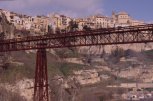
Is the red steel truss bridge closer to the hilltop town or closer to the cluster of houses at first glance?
the hilltop town

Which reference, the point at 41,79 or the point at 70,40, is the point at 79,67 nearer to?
the point at 70,40

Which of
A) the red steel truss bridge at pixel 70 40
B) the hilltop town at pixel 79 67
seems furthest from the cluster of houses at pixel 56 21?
the red steel truss bridge at pixel 70 40

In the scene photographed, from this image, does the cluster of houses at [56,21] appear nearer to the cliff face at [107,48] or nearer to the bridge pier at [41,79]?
the cliff face at [107,48]

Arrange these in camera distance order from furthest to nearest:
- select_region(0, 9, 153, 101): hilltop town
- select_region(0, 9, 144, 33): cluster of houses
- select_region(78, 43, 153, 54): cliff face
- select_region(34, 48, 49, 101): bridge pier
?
select_region(78, 43, 153, 54): cliff face → select_region(0, 9, 144, 33): cluster of houses → select_region(0, 9, 153, 101): hilltop town → select_region(34, 48, 49, 101): bridge pier

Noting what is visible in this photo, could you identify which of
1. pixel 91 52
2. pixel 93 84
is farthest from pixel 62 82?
pixel 91 52

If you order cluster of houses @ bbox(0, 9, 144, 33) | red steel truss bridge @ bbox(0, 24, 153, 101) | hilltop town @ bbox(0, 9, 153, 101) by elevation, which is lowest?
hilltop town @ bbox(0, 9, 153, 101)

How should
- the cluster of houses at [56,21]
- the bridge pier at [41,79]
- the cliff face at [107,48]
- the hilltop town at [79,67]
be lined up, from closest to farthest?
the bridge pier at [41,79] → the hilltop town at [79,67] → the cluster of houses at [56,21] → the cliff face at [107,48]

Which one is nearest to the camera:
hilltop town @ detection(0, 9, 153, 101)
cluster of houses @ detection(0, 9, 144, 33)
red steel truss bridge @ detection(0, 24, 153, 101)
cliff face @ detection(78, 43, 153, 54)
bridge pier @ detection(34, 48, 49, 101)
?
red steel truss bridge @ detection(0, 24, 153, 101)

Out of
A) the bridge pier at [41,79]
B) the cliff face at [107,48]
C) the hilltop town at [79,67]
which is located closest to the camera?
the bridge pier at [41,79]

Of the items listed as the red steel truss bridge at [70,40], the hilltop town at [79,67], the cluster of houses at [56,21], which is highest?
the cluster of houses at [56,21]

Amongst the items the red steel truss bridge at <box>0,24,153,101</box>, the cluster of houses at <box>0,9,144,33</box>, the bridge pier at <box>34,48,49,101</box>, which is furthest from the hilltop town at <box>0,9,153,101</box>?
the bridge pier at <box>34,48,49,101</box>
